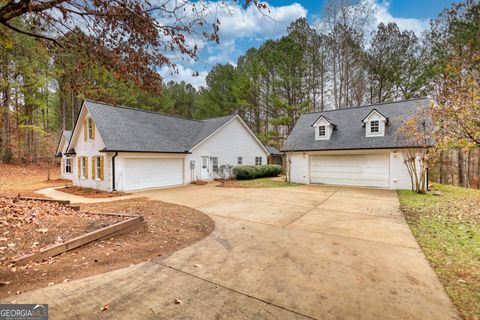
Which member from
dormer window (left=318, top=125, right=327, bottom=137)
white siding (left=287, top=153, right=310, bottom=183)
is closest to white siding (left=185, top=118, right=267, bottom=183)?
white siding (left=287, top=153, right=310, bottom=183)

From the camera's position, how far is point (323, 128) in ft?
53.9

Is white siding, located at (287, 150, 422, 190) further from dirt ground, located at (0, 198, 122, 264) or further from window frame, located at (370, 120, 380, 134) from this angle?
dirt ground, located at (0, 198, 122, 264)

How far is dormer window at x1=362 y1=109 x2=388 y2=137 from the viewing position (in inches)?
560

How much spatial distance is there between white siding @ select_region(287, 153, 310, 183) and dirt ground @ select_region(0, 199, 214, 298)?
35.8ft

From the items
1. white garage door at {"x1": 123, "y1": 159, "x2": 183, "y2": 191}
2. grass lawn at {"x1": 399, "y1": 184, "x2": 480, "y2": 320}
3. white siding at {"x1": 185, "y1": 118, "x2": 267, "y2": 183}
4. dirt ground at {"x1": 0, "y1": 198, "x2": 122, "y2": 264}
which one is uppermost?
white siding at {"x1": 185, "y1": 118, "x2": 267, "y2": 183}

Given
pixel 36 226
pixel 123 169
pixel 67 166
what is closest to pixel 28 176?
pixel 67 166

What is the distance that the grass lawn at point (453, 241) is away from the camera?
313 centimetres

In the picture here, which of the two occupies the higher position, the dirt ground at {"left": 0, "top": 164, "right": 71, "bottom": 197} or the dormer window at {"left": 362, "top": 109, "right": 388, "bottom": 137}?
the dormer window at {"left": 362, "top": 109, "right": 388, "bottom": 137}

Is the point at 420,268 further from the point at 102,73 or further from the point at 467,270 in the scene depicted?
the point at 102,73

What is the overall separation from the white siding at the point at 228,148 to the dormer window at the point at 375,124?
10201mm

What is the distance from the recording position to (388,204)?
940 centimetres

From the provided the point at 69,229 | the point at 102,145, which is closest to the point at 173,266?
the point at 69,229

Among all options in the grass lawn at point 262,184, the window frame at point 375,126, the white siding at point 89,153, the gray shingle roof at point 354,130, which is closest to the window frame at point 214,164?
the grass lawn at point 262,184

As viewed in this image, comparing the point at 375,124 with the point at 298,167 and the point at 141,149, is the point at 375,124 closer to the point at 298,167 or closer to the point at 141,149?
the point at 298,167
